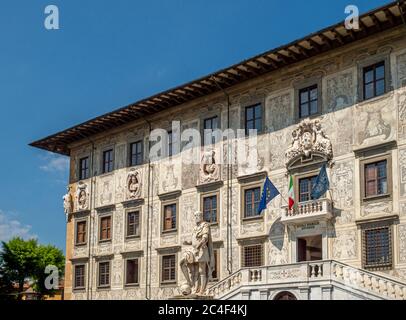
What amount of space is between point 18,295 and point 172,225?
21143mm

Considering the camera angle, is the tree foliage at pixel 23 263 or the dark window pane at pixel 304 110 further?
the tree foliage at pixel 23 263

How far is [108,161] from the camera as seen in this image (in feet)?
116

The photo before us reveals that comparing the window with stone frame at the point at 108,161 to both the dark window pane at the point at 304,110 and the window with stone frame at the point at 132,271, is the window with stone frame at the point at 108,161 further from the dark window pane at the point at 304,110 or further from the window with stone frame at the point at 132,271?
the dark window pane at the point at 304,110

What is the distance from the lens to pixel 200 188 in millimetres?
29547

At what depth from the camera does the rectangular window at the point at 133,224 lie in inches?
1287

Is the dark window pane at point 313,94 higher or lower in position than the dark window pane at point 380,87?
higher

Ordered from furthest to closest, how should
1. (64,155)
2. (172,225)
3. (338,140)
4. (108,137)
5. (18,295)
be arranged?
1. (18,295)
2. (64,155)
3. (108,137)
4. (172,225)
5. (338,140)

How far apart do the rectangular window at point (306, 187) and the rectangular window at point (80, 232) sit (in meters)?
15.1

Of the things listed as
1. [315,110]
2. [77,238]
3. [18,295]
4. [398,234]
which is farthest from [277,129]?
[18,295]

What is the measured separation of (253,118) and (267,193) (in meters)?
4.19

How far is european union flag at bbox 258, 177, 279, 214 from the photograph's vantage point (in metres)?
25.1

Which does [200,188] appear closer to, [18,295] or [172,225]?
[172,225]

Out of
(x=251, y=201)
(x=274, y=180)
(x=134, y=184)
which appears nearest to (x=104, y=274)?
(x=134, y=184)

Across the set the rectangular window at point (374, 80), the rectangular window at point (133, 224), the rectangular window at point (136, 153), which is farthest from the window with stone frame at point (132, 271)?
the rectangular window at point (374, 80)
